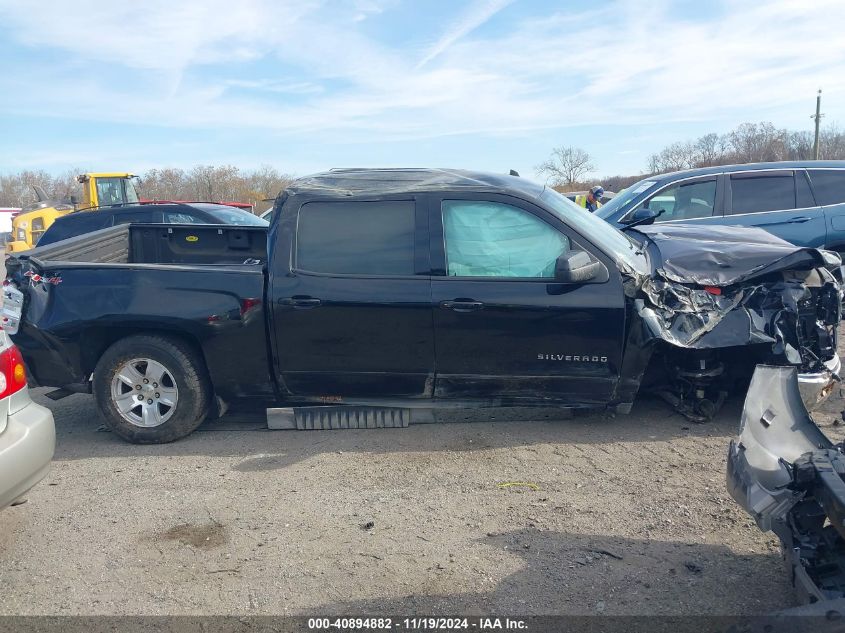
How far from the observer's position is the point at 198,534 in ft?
11.8

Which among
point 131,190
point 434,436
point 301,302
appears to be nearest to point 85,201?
point 131,190

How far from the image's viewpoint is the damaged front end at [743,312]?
4.41 meters

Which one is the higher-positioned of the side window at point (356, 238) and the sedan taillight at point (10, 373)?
the side window at point (356, 238)

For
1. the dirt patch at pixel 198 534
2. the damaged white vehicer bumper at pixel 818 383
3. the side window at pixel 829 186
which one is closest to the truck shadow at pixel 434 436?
the damaged white vehicer bumper at pixel 818 383

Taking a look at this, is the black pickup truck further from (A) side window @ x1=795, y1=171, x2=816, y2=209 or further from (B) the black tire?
(A) side window @ x1=795, y1=171, x2=816, y2=209

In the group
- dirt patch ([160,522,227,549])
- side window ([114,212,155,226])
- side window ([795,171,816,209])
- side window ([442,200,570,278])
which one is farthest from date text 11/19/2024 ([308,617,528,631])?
side window ([114,212,155,226])

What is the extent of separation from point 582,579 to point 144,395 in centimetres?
329

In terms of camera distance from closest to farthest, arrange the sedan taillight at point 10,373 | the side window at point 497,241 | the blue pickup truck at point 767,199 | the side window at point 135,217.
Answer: the sedan taillight at point 10,373 → the side window at point 497,241 → the blue pickup truck at point 767,199 → the side window at point 135,217

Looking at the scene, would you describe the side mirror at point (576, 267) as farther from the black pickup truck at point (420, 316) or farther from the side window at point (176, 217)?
the side window at point (176, 217)

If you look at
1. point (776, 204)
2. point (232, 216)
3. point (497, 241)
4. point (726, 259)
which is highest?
point (232, 216)

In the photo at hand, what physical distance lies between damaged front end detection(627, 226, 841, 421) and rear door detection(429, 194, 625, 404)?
0.29 metres

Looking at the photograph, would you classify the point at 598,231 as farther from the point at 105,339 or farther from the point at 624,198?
the point at 624,198

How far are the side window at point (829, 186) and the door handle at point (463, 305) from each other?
5.43m

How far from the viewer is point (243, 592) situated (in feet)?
10.0
